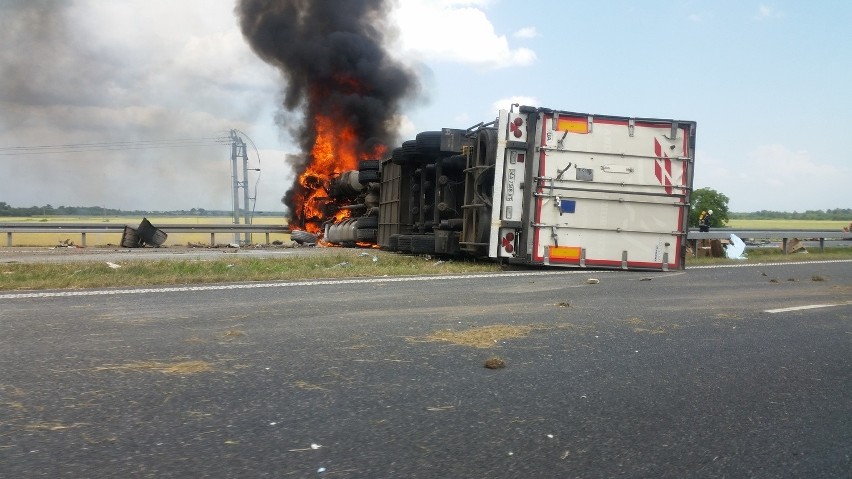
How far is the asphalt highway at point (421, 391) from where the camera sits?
2.80 meters

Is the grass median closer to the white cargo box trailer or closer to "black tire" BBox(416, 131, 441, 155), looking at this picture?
the white cargo box trailer

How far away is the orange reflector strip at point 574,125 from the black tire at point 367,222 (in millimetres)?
7157

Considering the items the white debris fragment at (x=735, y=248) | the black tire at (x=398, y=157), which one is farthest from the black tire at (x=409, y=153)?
the white debris fragment at (x=735, y=248)

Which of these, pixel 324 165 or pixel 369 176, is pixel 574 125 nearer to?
pixel 369 176

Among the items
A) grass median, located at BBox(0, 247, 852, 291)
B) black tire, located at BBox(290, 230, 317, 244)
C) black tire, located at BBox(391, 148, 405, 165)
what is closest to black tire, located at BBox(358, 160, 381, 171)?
black tire, located at BBox(391, 148, 405, 165)

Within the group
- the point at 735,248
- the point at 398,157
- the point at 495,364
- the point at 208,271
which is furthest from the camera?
the point at 735,248

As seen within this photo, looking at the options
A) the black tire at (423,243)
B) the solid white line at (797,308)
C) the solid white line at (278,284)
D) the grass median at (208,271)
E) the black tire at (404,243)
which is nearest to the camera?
the solid white line at (797,308)

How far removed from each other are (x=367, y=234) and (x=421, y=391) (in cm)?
1491

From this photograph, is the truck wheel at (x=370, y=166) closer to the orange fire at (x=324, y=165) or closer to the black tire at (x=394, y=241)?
the black tire at (x=394, y=241)

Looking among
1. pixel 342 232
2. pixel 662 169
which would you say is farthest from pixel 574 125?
pixel 342 232

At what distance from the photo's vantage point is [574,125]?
12.3 metres

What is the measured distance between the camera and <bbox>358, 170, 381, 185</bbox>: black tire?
1853 cm

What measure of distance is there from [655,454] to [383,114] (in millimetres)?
26445

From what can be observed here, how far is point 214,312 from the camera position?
6.43 m
